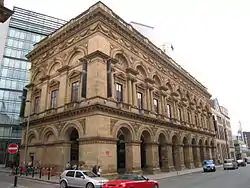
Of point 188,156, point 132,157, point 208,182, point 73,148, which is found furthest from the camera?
point 188,156

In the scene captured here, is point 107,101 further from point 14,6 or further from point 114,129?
point 14,6

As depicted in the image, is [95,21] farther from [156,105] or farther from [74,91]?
[156,105]

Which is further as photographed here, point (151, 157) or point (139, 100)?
point (139, 100)

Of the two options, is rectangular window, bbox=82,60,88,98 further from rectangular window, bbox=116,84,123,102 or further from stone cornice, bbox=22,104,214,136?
rectangular window, bbox=116,84,123,102

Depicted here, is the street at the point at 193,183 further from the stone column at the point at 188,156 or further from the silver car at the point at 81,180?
the stone column at the point at 188,156

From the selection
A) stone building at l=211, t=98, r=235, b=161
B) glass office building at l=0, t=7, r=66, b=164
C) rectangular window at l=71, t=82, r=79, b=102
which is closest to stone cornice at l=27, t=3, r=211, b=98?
rectangular window at l=71, t=82, r=79, b=102

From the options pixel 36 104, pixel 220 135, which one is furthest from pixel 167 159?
pixel 220 135

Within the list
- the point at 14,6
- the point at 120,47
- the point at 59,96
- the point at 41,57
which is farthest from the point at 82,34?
the point at 14,6

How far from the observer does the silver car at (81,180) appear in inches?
526

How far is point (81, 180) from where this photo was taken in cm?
1402

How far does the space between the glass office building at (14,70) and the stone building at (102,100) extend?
86.9 ft

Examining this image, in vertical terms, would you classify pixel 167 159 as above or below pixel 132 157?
below

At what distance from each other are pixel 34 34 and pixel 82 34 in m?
43.3

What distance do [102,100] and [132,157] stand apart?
6768 mm
